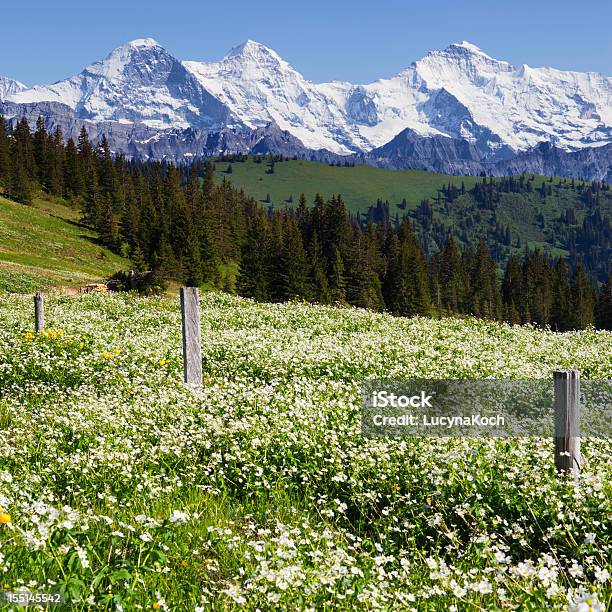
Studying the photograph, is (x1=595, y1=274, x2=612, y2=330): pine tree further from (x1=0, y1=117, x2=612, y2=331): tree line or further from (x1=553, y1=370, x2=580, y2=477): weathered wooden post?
(x1=553, y1=370, x2=580, y2=477): weathered wooden post

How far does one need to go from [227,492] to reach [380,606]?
349cm

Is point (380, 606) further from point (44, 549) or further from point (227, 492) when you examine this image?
point (227, 492)

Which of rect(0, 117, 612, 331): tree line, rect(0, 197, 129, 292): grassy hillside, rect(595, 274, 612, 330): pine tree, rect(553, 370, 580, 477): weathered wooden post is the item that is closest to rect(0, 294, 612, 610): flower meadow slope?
rect(553, 370, 580, 477): weathered wooden post

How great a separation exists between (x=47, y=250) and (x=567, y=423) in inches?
3162

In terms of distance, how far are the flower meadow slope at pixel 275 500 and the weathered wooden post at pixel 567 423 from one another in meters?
0.27

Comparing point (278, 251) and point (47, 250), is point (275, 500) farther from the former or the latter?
point (278, 251)

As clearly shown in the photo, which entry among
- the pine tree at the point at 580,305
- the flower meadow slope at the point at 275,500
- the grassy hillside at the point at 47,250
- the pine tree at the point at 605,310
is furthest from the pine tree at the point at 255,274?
the flower meadow slope at the point at 275,500

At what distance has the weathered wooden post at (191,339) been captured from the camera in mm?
13273

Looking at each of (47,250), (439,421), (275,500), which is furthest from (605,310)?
(275,500)

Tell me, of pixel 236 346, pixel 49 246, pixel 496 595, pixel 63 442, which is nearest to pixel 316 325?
pixel 236 346

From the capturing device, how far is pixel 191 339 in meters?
13.5

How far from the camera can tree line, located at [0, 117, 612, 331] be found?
3664 inches

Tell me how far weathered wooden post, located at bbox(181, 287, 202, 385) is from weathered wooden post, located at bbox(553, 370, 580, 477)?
795 centimetres

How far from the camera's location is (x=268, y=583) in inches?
195
